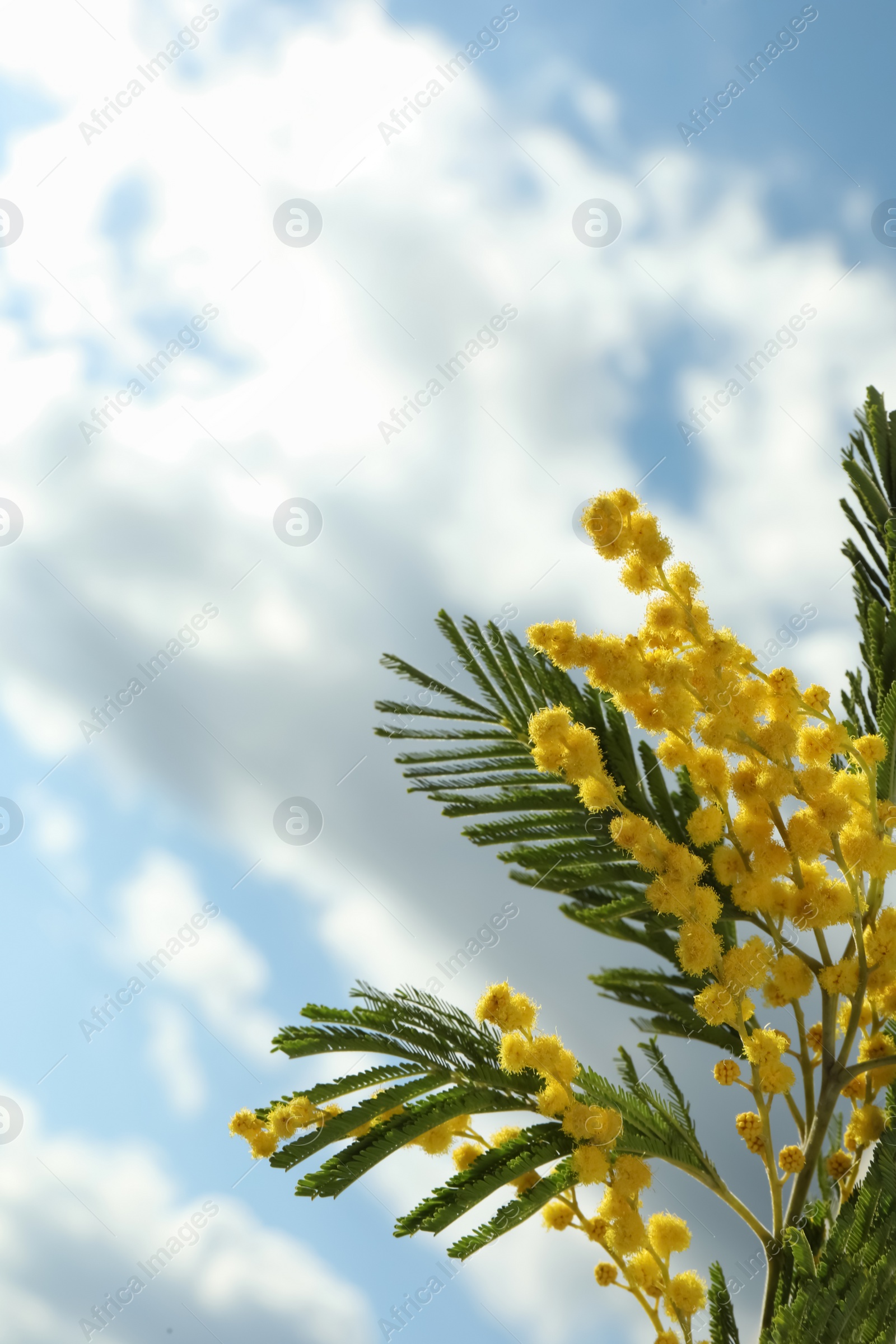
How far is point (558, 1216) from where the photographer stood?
3.29 metres

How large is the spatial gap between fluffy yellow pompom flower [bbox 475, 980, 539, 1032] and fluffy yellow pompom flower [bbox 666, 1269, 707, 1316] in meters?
1.11

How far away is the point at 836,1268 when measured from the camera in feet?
8.64

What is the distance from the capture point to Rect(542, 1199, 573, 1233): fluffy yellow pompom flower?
3291mm

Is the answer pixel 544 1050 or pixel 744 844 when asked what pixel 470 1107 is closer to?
pixel 544 1050

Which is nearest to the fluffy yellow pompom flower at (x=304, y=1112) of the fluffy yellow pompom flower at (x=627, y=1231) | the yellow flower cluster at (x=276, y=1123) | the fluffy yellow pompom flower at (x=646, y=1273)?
the yellow flower cluster at (x=276, y=1123)

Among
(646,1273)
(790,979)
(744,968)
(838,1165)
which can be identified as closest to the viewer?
(744,968)

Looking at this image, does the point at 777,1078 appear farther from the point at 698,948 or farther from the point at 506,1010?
the point at 506,1010

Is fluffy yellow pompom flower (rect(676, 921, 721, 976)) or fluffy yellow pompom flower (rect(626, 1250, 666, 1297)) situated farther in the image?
fluffy yellow pompom flower (rect(626, 1250, 666, 1297))

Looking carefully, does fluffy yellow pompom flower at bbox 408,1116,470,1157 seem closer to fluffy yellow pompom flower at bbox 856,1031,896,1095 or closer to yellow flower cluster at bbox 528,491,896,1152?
yellow flower cluster at bbox 528,491,896,1152

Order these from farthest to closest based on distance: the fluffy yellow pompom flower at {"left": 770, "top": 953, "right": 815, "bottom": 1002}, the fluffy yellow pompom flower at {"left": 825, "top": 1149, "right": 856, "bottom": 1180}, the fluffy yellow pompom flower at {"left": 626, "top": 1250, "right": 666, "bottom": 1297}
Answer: the fluffy yellow pompom flower at {"left": 825, "top": 1149, "right": 856, "bottom": 1180}, the fluffy yellow pompom flower at {"left": 626, "top": 1250, "right": 666, "bottom": 1297}, the fluffy yellow pompom flower at {"left": 770, "top": 953, "right": 815, "bottom": 1002}

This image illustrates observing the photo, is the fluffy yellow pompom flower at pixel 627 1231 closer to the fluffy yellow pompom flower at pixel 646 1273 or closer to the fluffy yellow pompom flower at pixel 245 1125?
the fluffy yellow pompom flower at pixel 646 1273

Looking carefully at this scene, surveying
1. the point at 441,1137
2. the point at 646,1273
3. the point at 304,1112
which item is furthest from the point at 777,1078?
the point at 304,1112

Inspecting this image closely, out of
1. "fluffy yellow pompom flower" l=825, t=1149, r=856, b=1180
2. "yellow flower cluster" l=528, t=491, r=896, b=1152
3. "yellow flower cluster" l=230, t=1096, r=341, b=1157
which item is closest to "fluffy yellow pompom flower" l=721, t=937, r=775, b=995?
"yellow flower cluster" l=528, t=491, r=896, b=1152

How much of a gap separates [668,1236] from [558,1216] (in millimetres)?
364
